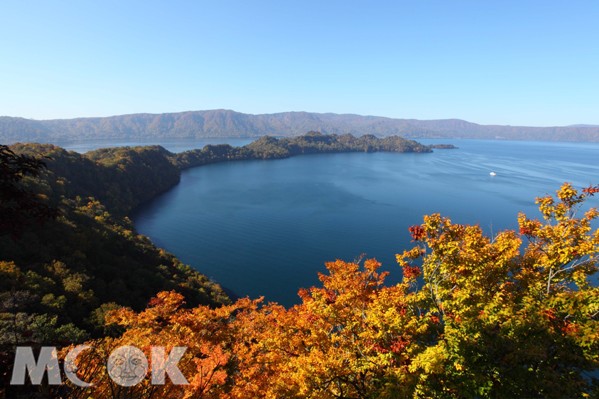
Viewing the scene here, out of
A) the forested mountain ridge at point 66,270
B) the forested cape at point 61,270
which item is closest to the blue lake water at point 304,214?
the forested mountain ridge at point 66,270

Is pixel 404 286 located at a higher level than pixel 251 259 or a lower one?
higher

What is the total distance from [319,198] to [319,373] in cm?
9076

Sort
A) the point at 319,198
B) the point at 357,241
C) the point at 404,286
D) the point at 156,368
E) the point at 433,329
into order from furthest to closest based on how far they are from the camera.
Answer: the point at 319,198, the point at 357,241, the point at 404,286, the point at 433,329, the point at 156,368

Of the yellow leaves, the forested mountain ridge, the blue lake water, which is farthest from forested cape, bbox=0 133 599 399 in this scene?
the blue lake water

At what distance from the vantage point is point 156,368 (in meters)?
10.4

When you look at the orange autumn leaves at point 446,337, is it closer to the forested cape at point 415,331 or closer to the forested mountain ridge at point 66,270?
the forested cape at point 415,331

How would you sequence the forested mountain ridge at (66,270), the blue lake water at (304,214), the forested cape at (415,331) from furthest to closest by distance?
the blue lake water at (304,214), the forested mountain ridge at (66,270), the forested cape at (415,331)

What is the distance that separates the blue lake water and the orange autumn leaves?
25.8ft

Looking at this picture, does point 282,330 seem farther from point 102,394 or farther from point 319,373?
point 102,394

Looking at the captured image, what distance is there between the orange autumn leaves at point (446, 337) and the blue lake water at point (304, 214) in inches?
309

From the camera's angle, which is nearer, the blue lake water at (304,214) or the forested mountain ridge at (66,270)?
the forested mountain ridge at (66,270)

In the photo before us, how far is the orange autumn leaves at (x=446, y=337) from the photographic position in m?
8.88

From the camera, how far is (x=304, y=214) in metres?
82.0

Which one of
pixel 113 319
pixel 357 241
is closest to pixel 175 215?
pixel 357 241
